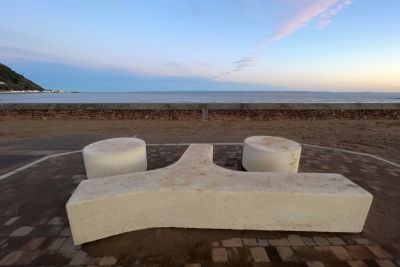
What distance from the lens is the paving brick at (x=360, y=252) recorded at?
2.21 meters

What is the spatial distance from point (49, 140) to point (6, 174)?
357 centimetres

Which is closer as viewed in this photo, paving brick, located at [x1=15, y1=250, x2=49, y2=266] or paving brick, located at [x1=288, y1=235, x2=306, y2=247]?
paving brick, located at [x1=15, y1=250, x2=49, y2=266]

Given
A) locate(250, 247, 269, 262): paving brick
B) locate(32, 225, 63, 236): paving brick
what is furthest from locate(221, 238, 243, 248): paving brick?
locate(32, 225, 63, 236): paving brick

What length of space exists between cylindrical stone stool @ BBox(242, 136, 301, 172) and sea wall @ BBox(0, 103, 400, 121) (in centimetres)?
724

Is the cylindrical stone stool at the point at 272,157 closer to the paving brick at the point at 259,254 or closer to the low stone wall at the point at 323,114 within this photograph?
the paving brick at the point at 259,254

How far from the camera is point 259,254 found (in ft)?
7.30

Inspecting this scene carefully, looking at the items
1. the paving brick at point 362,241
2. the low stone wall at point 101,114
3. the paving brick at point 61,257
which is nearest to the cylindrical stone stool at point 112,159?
the paving brick at point 61,257

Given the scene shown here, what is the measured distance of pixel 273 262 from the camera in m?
2.11

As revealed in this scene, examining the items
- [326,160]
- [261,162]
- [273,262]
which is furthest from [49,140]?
[326,160]

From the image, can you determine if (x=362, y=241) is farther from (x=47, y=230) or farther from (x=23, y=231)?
(x=23, y=231)

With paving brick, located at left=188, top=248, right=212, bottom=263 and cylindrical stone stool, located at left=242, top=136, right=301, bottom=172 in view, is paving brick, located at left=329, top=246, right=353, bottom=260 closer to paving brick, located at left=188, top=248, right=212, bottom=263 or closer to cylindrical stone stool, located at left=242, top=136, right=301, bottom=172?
paving brick, located at left=188, top=248, right=212, bottom=263

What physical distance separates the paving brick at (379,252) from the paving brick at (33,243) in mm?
4116

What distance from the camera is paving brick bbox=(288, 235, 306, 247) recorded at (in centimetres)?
239

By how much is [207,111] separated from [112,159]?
326 inches
